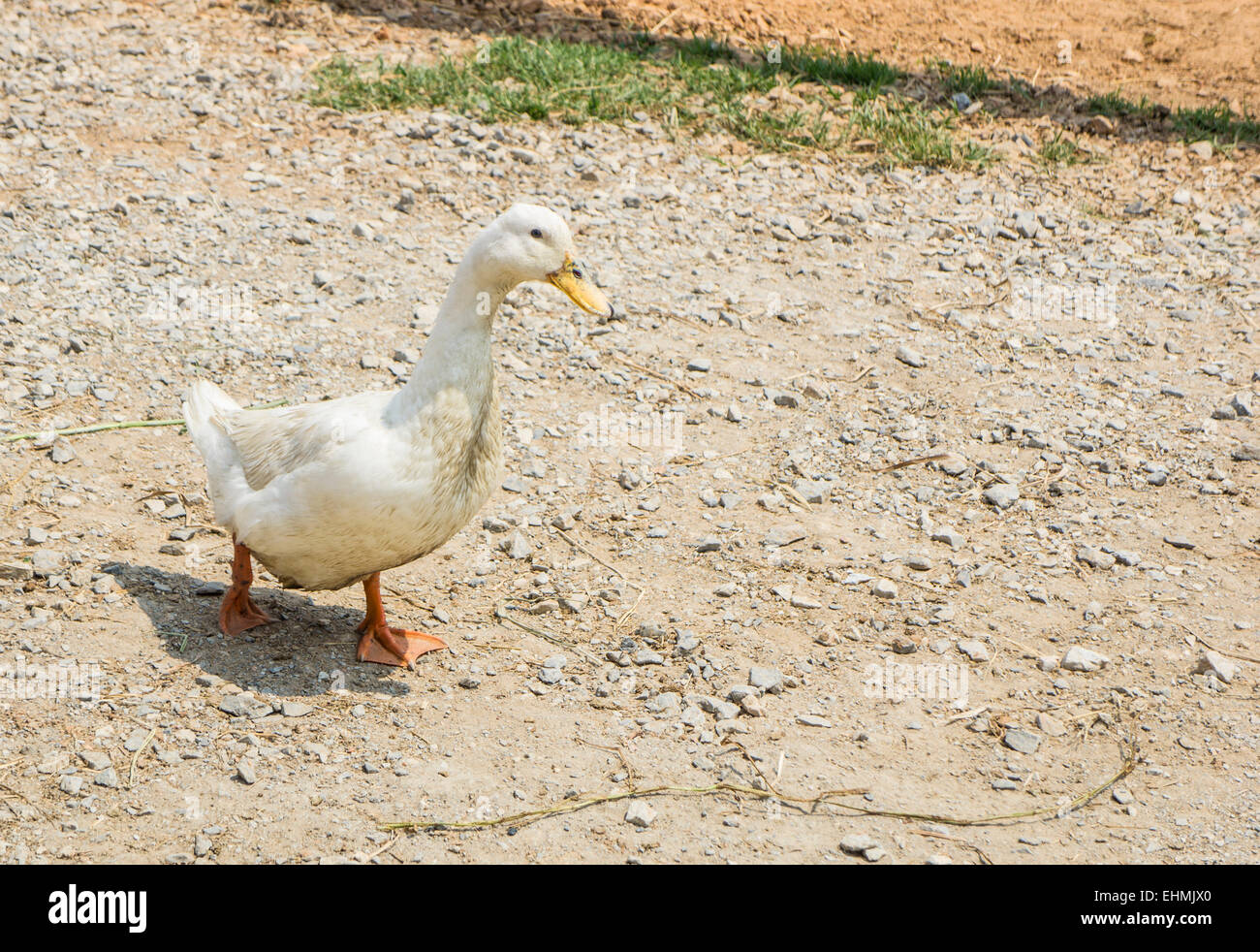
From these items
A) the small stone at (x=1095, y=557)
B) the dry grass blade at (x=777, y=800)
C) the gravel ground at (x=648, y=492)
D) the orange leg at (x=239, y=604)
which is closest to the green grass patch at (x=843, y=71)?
the gravel ground at (x=648, y=492)

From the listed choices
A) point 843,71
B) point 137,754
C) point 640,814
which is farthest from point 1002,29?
point 137,754

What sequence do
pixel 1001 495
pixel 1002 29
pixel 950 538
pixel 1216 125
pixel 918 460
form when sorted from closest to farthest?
pixel 950 538
pixel 1001 495
pixel 918 460
pixel 1216 125
pixel 1002 29

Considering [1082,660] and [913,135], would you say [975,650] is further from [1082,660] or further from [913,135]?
[913,135]

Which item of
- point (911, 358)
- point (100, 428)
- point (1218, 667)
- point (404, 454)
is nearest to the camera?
point (404, 454)

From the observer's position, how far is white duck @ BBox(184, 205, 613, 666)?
4.27 metres

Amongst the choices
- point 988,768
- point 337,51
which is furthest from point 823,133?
point 988,768

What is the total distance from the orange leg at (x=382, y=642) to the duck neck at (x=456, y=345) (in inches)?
32.4

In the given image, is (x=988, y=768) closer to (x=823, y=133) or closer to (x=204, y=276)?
(x=204, y=276)

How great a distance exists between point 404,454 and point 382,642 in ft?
3.15

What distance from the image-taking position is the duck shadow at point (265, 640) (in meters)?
4.62

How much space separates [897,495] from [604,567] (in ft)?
5.01

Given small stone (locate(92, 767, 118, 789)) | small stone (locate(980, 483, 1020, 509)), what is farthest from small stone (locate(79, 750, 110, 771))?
small stone (locate(980, 483, 1020, 509))

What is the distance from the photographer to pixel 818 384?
6762 mm

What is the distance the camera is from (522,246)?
430 centimetres
